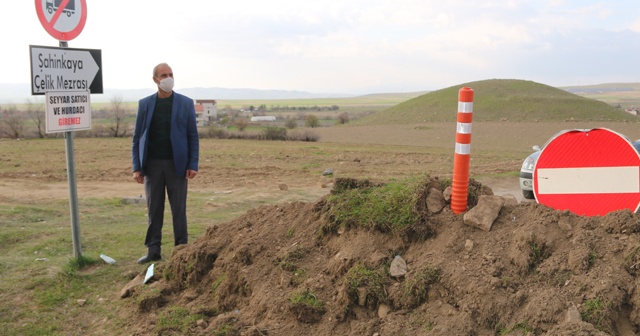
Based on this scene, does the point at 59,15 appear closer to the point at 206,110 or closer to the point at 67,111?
the point at 67,111

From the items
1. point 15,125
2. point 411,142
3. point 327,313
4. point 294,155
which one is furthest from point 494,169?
point 15,125

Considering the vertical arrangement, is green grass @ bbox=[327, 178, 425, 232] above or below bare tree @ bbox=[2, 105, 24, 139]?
above

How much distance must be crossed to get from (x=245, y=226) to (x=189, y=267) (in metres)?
0.76

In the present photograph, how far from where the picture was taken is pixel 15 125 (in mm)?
35594

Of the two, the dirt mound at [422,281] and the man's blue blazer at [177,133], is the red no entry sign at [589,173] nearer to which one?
the dirt mound at [422,281]

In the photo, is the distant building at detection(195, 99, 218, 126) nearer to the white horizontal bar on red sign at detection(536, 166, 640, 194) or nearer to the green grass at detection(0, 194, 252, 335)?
the green grass at detection(0, 194, 252, 335)

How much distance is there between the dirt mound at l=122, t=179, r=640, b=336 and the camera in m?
3.34

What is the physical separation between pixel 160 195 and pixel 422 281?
132 inches

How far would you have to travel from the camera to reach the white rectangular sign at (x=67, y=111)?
17.2 ft

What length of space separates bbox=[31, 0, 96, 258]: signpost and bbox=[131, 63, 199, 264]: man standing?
1.97 feet

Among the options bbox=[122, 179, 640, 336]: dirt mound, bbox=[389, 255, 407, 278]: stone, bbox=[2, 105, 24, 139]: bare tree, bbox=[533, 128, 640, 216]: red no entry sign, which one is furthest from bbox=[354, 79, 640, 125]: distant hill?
bbox=[389, 255, 407, 278]: stone

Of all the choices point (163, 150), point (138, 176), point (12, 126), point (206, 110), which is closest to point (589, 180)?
point (163, 150)

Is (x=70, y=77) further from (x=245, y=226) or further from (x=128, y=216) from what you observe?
(x=128, y=216)

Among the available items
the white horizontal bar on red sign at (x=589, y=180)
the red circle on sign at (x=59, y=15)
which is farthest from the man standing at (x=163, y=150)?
the white horizontal bar on red sign at (x=589, y=180)
